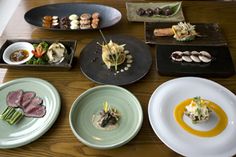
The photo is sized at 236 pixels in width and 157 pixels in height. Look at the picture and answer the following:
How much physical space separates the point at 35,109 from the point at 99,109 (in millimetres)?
270

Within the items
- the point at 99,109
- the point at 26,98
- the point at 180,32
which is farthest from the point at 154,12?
the point at 26,98

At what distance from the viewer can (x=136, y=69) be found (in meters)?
1.19

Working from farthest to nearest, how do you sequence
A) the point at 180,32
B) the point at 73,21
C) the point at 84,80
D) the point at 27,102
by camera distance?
the point at 73,21, the point at 180,32, the point at 84,80, the point at 27,102

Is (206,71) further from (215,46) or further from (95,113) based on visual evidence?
(95,113)

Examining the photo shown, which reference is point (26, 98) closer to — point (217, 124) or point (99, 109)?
point (99, 109)

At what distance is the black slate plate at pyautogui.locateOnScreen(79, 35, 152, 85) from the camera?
1.14m

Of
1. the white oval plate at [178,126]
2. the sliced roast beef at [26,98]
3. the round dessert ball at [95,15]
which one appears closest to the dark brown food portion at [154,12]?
the round dessert ball at [95,15]

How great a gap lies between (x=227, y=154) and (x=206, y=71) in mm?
420

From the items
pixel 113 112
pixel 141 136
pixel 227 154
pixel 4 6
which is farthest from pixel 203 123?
pixel 4 6

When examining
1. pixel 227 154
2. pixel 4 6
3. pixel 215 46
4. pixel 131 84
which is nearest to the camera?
pixel 227 154

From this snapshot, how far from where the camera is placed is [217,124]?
0.97m

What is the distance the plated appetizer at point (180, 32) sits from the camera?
4.39 feet

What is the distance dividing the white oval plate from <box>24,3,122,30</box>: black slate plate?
59 centimetres

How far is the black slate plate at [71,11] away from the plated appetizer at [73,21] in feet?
0.11
